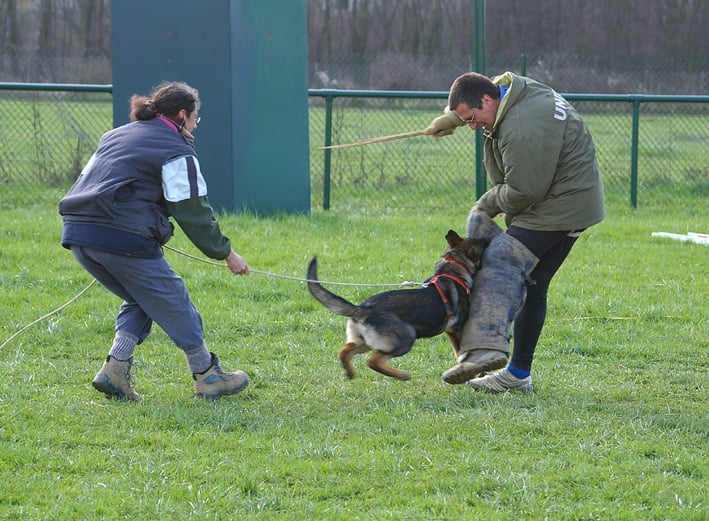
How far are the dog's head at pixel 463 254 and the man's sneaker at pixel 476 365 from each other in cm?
46

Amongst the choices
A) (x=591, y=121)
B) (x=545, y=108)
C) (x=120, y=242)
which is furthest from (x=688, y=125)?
(x=120, y=242)

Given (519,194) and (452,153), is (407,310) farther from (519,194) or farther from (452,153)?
(452,153)

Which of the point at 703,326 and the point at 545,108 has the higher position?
the point at 545,108

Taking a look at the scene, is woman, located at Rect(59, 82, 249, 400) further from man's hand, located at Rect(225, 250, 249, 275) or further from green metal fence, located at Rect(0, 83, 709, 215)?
green metal fence, located at Rect(0, 83, 709, 215)

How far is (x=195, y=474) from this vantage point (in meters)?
4.05

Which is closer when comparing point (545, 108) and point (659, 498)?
point (659, 498)

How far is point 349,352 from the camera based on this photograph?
5238mm

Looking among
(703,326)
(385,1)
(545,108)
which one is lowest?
(703,326)

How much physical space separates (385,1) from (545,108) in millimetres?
17538

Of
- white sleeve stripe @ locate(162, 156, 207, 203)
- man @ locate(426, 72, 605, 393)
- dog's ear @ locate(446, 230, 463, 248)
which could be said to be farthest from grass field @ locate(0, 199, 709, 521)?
white sleeve stripe @ locate(162, 156, 207, 203)

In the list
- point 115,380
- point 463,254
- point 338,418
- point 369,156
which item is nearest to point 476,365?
point 463,254

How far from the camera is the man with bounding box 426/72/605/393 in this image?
195 inches

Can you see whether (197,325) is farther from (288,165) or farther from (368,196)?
(368,196)

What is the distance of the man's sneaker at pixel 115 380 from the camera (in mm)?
5054
